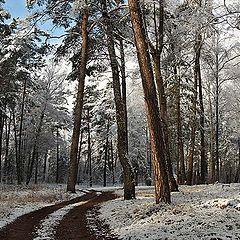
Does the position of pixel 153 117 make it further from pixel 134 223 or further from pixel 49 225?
pixel 49 225

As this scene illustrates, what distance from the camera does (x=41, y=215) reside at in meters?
12.1

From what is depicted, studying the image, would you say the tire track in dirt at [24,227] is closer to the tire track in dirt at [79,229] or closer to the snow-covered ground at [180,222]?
the tire track in dirt at [79,229]

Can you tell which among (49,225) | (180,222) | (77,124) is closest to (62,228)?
(49,225)

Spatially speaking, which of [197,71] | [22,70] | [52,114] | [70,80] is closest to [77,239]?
[70,80]

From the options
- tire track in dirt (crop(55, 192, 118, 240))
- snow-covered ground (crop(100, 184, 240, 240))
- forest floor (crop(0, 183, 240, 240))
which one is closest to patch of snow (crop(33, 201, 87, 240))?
forest floor (crop(0, 183, 240, 240))

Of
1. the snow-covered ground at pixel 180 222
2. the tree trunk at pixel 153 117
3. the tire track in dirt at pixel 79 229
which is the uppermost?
the tree trunk at pixel 153 117

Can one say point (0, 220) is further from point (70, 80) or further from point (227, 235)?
point (70, 80)

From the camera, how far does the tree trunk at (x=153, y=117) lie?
10.9m

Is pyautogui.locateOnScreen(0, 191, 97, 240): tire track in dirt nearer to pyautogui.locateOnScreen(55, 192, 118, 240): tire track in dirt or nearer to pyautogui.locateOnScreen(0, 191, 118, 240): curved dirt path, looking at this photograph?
pyautogui.locateOnScreen(0, 191, 118, 240): curved dirt path

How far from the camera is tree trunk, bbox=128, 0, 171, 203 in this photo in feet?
35.9

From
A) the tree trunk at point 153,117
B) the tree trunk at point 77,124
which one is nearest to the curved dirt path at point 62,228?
the tree trunk at point 153,117

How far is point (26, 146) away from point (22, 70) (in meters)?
20.5

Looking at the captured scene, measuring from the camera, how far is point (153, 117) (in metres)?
11.0

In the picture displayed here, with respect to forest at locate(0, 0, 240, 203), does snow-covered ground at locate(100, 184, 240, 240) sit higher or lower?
lower
